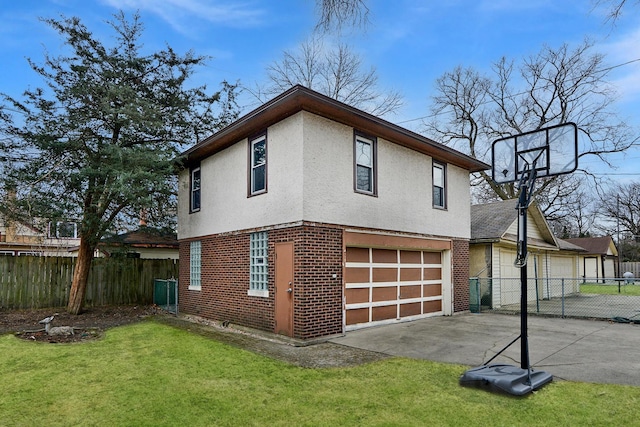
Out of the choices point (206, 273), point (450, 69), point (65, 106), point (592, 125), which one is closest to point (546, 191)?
point (592, 125)

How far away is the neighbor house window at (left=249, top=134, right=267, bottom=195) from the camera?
1000 cm

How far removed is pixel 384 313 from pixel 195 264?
6.12m

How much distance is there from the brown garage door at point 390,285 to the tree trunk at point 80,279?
8580 mm

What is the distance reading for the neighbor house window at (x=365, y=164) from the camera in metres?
9.94

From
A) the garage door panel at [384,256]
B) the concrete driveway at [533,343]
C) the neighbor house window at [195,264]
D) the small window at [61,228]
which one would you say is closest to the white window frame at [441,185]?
the garage door panel at [384,256]

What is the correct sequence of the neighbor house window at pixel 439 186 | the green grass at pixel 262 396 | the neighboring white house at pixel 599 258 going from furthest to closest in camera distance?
1. the neighboring white house at pixel 599 258
2. the neighbor house window at pixel 439 186
3. the green grass at pixel 262 396

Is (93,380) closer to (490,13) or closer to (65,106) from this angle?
(490,13)

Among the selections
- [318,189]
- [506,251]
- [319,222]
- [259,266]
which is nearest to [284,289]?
[259,266]

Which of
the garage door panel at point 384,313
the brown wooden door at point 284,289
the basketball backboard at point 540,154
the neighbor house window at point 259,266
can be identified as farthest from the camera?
the garage door panel at point 384,313

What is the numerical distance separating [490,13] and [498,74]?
27.0m

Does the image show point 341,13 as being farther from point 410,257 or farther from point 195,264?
point 195,264

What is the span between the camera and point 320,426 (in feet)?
14.3

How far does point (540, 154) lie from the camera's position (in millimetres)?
6352

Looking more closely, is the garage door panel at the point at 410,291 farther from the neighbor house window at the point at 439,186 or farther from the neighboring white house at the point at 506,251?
the neighboring white house at the point at 506,251
